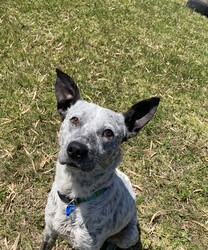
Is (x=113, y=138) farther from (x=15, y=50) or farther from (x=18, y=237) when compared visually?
(x=15, y=50)

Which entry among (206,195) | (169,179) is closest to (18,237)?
(169,179)

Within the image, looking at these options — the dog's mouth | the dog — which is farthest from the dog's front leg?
the dog's mouth

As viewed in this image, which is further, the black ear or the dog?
the black ear

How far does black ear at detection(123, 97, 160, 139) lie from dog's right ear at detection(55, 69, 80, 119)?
72 centimetres

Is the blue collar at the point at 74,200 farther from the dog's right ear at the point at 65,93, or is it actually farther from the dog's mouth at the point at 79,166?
the dog's right ear at the point at 65,93

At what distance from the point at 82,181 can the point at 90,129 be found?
0.73 meters

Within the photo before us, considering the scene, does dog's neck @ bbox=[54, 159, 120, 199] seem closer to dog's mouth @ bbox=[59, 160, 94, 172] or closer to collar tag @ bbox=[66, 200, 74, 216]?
collar tag @ bbox=[66, 200, 74, 216]

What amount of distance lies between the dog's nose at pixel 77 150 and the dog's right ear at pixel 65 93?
0.81 m

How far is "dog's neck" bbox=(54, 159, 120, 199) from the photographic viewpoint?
4.53 meters

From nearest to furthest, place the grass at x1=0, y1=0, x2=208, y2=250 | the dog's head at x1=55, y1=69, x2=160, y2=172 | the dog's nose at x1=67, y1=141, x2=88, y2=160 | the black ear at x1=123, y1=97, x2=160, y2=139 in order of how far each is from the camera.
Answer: the dog's nose at x1=67, y1=141, x2=88, y2=160, the dog's head at x1=55, y1=69, x2=160, y2=172, the black ear at x1=123, y1=97, x2=160, y2=139, the grass at x1=0, y1=0, x2=208, y2=250

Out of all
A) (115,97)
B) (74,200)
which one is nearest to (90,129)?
(74,200)

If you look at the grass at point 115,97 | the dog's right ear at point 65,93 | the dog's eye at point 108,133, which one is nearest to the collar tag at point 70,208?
the dog's eye at point 108,133

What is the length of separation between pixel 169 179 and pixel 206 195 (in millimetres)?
795

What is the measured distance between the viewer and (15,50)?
8.83m
